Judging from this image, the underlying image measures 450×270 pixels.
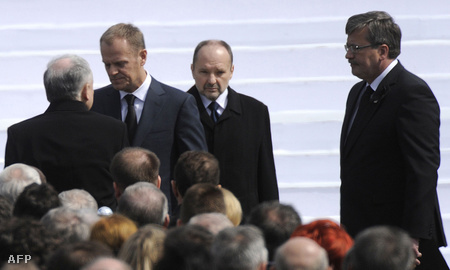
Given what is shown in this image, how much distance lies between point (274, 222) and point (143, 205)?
0.44 meters

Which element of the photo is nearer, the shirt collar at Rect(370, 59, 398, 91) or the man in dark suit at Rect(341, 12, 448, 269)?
the man in dark suit at Rect(341, 12, 448, 269)

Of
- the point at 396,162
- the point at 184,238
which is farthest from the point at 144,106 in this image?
the point at 184,238

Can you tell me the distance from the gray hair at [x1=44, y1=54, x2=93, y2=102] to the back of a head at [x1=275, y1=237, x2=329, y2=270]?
170 centimetres

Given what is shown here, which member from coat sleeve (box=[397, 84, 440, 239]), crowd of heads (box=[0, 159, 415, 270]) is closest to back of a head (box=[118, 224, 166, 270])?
crowd of heads (box=[0, 159, 415, 270])

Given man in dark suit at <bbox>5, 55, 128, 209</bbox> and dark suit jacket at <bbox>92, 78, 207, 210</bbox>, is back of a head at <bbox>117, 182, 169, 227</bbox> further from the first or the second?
dark suit jacket at <bbox>92, 78, 207, 210</bbox>

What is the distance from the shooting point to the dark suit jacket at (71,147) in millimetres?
3867

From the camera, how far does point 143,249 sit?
→ 8.68 feet

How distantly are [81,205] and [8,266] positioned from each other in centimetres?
97

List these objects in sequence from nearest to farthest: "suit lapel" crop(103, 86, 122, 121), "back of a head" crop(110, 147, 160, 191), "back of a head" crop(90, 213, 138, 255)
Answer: "back of a head" crop(90, 213, 138, 255)
"back of a head" crop(110, 147, 160, 191)
"suit lapel" crop(103, 86, 122, 121)

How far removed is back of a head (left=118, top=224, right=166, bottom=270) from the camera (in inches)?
104

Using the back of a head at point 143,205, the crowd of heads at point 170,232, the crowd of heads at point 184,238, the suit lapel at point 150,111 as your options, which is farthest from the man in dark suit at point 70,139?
the back of a head at point 143,205

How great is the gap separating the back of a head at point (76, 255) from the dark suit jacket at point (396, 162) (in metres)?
1.77

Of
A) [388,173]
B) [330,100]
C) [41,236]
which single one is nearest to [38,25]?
[330,100]

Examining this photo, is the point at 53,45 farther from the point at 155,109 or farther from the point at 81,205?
the point at 81,205
